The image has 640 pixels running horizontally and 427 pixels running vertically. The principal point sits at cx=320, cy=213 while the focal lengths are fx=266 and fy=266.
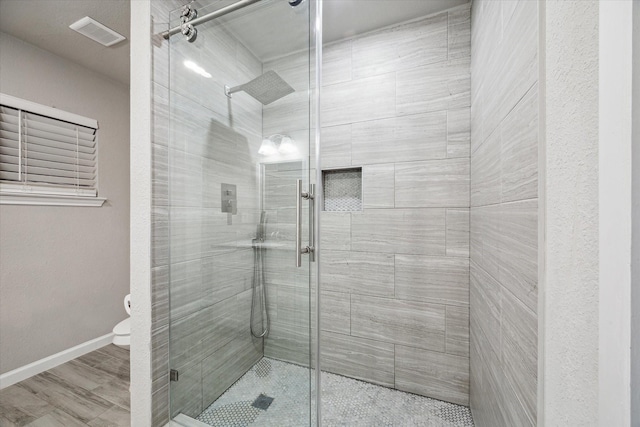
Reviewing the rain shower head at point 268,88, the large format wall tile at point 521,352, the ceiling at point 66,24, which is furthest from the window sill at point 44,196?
the large format wall tile at point 521,352

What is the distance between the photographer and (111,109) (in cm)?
255

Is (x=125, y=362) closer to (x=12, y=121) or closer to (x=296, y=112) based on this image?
(x=12, y=121)

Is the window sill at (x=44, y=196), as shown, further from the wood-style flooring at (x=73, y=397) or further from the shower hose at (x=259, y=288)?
the shower hose at (x=259, y=288)

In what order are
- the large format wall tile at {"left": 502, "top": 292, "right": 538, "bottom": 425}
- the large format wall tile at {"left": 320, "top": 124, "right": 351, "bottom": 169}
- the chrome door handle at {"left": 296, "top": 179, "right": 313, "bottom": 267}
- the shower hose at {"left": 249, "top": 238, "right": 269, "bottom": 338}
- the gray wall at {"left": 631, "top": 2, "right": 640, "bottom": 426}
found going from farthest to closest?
the large format wall tile at {"left": 320, "top": 124, "right": 351, "bottom": 169} < the shower hose at {"left": 249, "top": 238, "right": 269, "bottom": 338} < the chrome door handle at {"left": 296, "top": 179, "right": 313, "bottom": 267} < the large format wall tile at {"left": 502, "top": 292, "right": 538, "bottom": 425} < the gray wall at {"left": 631, "top": 2, "right": 640, "bottom": 426}

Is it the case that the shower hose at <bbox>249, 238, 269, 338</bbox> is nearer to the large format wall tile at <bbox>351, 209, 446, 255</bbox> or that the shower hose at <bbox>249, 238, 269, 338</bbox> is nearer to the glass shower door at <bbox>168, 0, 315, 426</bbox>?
the glass shower door at <bbox>168, 0, 315, 426</bbox>

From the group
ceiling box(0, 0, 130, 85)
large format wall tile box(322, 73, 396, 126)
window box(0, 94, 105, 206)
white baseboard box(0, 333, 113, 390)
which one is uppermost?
ceiling box(0, 0, 130, 85)

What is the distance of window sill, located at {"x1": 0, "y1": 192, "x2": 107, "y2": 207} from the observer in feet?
6.23

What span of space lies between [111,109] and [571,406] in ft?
11.5

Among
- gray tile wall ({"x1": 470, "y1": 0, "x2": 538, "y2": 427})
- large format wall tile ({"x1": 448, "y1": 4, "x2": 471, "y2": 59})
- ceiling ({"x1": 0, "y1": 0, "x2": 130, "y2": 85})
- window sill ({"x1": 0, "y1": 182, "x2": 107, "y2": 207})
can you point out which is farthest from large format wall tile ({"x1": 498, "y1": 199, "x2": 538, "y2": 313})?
window sill ({"x1": 0, "y1": 182, "x2": 107, "y2": 207})

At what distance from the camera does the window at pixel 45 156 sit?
1.92 metres

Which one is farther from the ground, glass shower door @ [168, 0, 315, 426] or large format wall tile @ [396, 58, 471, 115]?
large format wall tile @ [396, 58, 471, 115]

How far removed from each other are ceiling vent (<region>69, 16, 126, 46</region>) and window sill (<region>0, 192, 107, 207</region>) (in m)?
1.24

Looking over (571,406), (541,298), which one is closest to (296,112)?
(541,298)

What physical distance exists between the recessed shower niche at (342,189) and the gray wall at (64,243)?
210 centimetres
